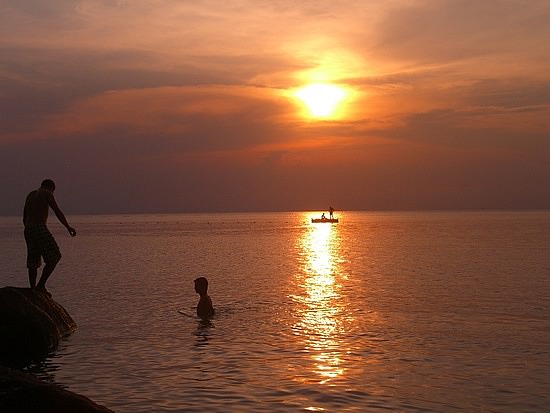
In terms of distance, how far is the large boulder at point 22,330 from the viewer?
14.2 metres

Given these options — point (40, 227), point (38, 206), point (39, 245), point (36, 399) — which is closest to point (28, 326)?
point (39, 245)

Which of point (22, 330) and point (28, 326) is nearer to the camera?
point (22, 330)

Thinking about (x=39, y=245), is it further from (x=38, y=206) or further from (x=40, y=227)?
(x=38, y=206)

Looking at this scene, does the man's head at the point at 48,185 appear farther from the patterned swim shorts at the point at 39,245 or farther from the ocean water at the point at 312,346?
the ocean water at the point at 312,346

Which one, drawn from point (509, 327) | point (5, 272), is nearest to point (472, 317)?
point (509, 327)

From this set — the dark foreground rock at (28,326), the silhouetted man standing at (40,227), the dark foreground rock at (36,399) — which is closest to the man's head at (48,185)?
the silhouetted man standing at (40,227)

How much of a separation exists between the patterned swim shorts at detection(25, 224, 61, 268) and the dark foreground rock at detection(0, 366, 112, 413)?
335 inches

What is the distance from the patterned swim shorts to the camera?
52.2 ft

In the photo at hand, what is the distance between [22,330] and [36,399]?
24.8 feet

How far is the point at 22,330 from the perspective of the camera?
14430 mm

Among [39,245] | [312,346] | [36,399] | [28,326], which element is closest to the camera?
[36,399]

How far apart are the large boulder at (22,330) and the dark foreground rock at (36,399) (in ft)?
21.6

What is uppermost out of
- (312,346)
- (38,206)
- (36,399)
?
(38,206)

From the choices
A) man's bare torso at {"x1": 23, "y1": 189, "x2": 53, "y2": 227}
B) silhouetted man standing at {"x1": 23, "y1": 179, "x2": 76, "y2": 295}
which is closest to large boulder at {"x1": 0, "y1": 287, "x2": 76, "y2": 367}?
silhouetted man standing at {"x1": 23, "y1": 179, "x2": 76, "y2": 295}
